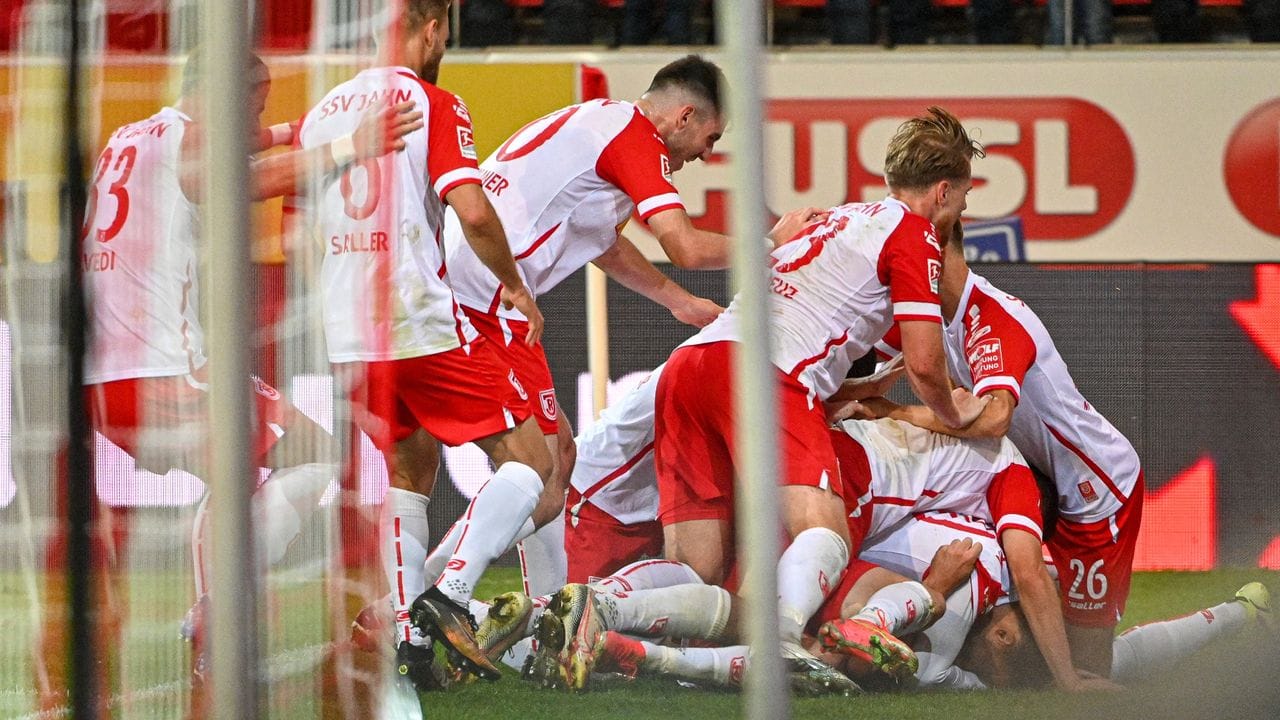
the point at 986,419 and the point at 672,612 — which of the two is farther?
the point at 986,419

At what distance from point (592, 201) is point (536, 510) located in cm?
72

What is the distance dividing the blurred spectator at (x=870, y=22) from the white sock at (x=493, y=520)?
→ 3210 mm

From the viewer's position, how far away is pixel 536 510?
Answer: 325 cm

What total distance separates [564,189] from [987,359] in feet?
3.35

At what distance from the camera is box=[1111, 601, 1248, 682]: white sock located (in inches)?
128

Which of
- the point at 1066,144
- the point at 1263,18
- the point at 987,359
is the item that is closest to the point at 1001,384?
the point at 987,359

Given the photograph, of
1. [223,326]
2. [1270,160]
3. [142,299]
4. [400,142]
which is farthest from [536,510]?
[1270,160]


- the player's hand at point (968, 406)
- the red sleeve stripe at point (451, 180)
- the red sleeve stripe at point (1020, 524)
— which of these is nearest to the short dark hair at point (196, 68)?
the red sleeve stripe at point (451, 180)

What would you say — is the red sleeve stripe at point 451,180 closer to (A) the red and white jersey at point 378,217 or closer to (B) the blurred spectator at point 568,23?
(A) the red and white jersey at point 378,217

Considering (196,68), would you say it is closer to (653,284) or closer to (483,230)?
(483,230)

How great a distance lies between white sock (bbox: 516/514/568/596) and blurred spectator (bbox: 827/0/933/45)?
2.85 m

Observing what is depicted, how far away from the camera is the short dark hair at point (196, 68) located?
190 centimetres

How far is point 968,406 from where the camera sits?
126 inches

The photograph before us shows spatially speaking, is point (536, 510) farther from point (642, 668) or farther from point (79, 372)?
point (79, 372)
